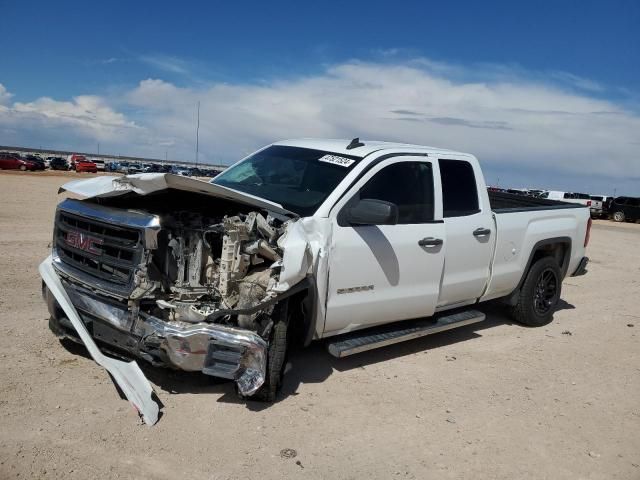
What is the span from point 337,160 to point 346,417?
2.25m

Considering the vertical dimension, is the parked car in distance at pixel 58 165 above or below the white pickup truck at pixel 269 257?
below

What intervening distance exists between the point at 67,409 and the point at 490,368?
12.3 feet

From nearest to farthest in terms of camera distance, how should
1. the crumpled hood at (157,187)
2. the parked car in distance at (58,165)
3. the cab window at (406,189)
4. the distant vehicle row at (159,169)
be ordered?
the crumpled hood at (157,187)
the cab window at (406,189)
the distant vehicle row at (159,169)
the parked car in distance at (58,165)

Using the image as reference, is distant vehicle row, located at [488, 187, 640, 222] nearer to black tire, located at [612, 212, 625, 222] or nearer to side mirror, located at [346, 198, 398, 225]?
black tire, located at [612, 212, 625, 222]

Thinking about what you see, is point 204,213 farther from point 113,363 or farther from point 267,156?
point 267,156

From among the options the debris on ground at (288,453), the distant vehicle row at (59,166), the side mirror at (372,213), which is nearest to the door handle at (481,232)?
the side mirror at (372,213)

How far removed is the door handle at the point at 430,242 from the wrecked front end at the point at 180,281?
1435mm

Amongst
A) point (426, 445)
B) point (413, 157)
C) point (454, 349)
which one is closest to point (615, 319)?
point (454, 349)

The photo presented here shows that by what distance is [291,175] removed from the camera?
204 inches

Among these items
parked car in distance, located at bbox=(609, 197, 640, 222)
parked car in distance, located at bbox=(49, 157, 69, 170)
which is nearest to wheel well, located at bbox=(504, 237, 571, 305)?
parked car in distance, located at bbox=(609, 197, 640, 222)

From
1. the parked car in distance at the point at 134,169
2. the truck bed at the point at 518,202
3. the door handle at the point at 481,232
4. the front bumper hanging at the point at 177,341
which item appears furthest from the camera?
the parked car in distance at the point at 134,169

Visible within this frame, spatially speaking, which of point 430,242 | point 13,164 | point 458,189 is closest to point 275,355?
point 430,242

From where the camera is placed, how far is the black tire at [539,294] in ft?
21.8

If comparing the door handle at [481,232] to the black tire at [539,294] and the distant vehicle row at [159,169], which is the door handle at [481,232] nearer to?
the black tire at [539,294]
